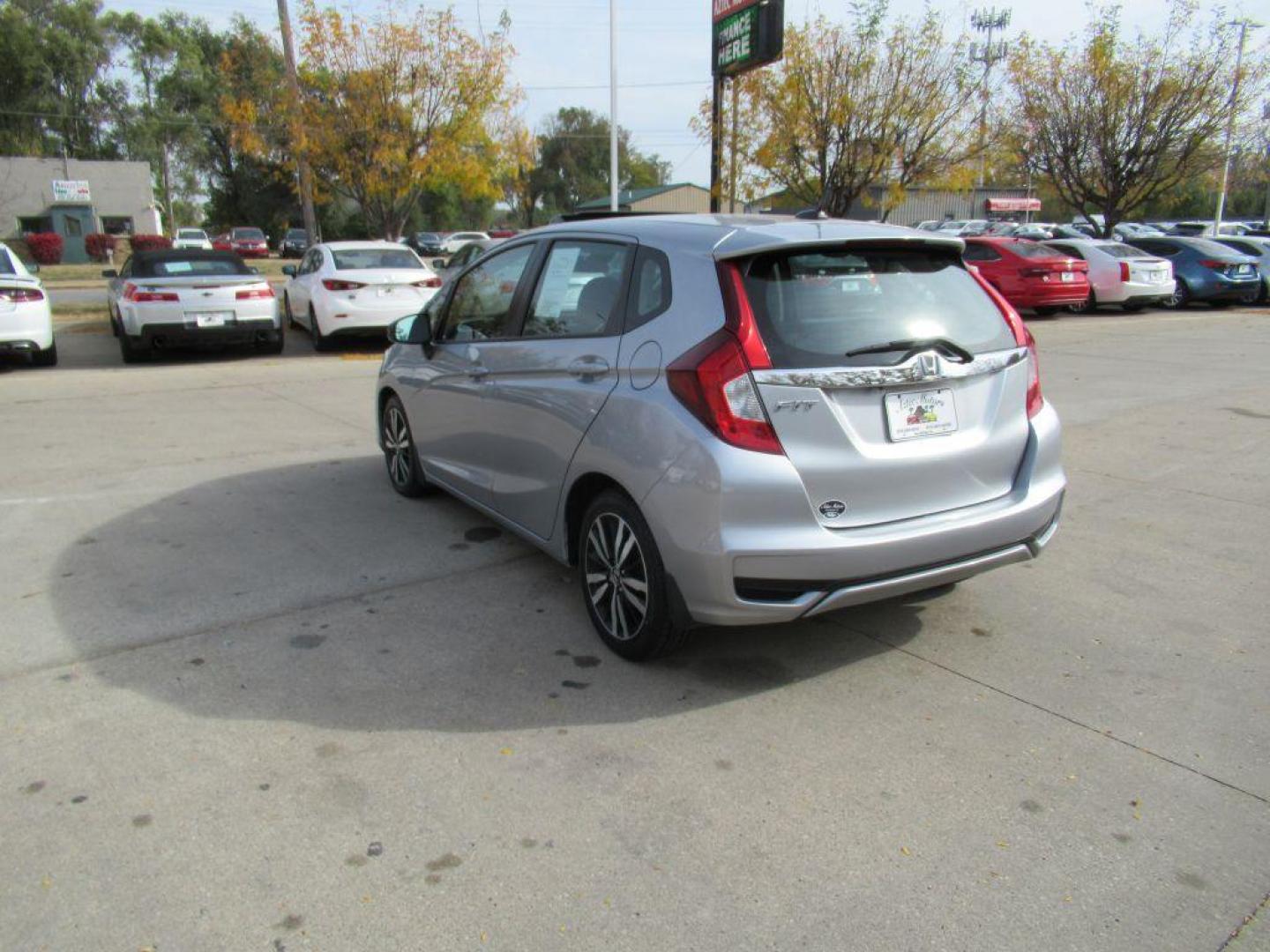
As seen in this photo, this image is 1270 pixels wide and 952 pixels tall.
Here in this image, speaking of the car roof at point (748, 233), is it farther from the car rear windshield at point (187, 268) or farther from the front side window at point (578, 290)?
the car rear windshield at point (187, 268)

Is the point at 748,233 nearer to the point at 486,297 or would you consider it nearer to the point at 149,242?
the point at 486,297

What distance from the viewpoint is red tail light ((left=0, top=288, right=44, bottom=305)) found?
10.4 m

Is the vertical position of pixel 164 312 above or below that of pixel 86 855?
above

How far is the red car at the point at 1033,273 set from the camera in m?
18.0

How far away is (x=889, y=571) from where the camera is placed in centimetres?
329

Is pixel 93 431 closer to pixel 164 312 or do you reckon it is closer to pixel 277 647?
pixel 164 312

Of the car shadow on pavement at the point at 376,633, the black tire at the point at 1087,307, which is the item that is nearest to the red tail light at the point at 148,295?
the car shadow on pavement at the point at 376,633

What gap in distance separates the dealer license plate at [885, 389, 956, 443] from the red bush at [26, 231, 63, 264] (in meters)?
47.0

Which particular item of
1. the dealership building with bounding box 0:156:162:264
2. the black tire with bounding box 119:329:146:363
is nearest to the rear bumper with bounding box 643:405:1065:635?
the black tire with bounding box 119:329:146:363

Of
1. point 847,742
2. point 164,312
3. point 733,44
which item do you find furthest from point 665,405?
point 733,44

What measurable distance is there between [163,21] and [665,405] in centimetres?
7641

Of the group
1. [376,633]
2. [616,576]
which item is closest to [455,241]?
[376,633]

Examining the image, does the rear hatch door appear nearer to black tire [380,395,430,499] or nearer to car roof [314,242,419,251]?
black tire [380,395,430,499]

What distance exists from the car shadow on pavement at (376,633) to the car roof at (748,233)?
159 cm
